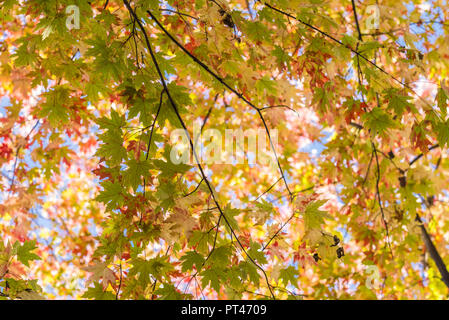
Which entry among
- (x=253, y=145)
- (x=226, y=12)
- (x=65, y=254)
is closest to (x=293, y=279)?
(x=226, y=12)

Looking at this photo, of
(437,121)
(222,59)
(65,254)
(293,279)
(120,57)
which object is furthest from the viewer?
(65,254)

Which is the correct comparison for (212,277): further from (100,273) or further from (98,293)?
(98,293)

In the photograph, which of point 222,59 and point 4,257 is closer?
point 4,257

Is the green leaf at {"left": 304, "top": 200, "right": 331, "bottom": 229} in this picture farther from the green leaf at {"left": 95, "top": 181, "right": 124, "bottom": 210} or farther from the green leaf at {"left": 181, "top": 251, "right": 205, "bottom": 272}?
the green leaf at {"left": 95, "top": 181, "right": 124, "bottom": 210}

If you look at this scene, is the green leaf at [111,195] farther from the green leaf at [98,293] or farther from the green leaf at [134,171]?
the green leaf at [98,293]

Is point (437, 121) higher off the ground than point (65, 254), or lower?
lower

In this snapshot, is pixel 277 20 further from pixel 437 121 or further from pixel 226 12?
pixel 437 121

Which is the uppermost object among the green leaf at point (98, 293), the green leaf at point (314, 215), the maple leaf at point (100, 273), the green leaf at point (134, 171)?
the green leaf at point (134, 171)

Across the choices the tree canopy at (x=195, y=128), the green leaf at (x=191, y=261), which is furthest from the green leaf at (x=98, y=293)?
the green leaf at (x=191, y=261)

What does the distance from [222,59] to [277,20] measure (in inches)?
18.5

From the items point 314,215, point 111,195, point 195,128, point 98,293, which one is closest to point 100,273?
point 98,293

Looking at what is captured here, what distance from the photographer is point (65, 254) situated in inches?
275

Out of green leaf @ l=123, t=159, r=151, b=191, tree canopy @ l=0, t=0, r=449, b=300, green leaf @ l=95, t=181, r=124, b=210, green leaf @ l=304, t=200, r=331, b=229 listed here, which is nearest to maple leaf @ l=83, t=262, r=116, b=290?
tree canopy @ l=0, t=0, r=449, b=300
